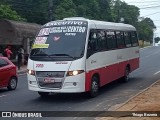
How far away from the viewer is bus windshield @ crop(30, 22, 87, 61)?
1416 centimetres

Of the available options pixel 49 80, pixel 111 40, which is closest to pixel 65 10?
pixel 111 40

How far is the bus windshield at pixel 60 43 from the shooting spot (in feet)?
46.5

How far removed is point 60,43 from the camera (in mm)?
14539

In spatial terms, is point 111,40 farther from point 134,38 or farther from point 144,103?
point 144,103

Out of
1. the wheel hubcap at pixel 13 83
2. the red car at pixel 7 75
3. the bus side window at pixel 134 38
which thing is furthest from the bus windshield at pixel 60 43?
the bus side window at pixel 134 38

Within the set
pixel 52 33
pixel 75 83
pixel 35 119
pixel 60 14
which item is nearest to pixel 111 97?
pixel 75 83

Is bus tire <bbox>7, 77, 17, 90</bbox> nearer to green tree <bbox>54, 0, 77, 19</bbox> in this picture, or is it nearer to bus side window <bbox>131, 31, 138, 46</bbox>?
bus side window <bbox>131, 31, 138, 46</bbox>

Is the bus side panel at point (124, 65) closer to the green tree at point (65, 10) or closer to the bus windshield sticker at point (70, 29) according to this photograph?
the bus windshield sticker at point (70, 29)

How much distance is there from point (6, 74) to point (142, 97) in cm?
656

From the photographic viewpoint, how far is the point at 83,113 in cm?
1188

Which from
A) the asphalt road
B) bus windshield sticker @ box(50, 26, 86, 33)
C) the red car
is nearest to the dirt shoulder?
the asphalt road

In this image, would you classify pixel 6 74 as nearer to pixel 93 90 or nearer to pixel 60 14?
pixel 93 90

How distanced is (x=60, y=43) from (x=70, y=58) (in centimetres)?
87

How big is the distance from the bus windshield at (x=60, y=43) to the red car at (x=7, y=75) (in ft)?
9.81
